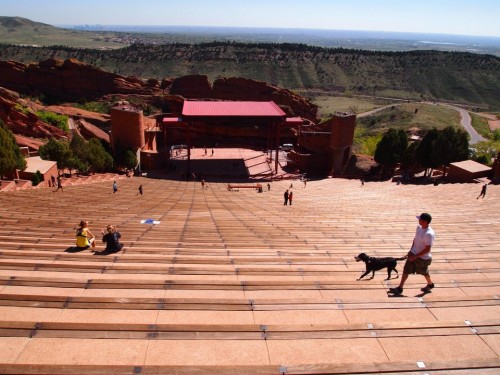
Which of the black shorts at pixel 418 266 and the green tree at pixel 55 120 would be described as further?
the green tree at pixel 55 120

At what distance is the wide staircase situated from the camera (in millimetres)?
4910

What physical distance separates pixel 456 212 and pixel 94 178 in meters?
28.2

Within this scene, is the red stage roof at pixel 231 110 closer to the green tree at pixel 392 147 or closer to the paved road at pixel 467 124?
the green tree at pixel 392 147

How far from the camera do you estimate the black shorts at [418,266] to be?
24.7ft

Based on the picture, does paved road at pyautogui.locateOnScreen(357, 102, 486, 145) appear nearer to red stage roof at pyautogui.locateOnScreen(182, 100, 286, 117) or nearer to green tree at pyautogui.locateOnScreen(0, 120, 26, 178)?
red stage roof at pyautogui.locateOnScreen(182, 100, 286, 117)

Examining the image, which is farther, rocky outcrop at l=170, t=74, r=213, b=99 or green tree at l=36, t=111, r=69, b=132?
rocky outcrop at l=170, t=74, r=213, b=99

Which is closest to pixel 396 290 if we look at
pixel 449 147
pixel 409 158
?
pixel 449 147

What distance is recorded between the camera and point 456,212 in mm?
20328

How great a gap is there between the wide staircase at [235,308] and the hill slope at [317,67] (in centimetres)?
10951

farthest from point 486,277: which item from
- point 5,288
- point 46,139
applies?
point 46,139

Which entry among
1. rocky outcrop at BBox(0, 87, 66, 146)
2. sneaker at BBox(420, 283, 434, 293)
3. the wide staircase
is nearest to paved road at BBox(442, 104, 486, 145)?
rocky outcrop at BBox(0, 87, 66, 146)

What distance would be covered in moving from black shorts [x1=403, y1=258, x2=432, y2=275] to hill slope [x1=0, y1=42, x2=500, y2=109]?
368ft

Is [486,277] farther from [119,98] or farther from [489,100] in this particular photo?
[489,100]

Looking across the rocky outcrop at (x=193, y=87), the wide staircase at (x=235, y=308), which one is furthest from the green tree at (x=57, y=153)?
the rocky outcrop at (x=193, y=87)
